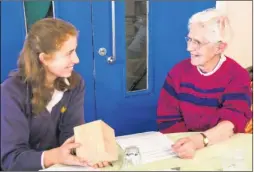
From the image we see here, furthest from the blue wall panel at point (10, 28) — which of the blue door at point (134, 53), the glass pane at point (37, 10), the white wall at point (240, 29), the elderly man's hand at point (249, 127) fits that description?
the white wall at point (240, 29)

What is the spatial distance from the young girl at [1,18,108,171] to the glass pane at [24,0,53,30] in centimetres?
30

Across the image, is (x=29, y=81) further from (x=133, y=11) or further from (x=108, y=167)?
(x=133, y=11)

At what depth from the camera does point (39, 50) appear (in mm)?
1153

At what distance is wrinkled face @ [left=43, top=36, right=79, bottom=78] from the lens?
3.85ft

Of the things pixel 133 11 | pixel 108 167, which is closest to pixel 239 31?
pixel 133 11

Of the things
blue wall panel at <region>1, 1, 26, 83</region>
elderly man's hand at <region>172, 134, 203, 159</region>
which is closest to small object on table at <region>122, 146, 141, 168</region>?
elderly man's hand at <region>172, 134, 203, 159</region>

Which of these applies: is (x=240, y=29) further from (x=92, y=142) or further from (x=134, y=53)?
(x=92, y=142)

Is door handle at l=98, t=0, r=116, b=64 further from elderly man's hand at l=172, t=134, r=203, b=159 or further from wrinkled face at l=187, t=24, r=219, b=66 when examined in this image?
elderly man's hand at l=172, t=134, r=203, b=159

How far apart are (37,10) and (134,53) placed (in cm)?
58

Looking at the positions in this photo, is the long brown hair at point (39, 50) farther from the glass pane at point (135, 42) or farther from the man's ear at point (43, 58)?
the glass pane at point (135, 42)

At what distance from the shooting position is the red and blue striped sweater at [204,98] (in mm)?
1372

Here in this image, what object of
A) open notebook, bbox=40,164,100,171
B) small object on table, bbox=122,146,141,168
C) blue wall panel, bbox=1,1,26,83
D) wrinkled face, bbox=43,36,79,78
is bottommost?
open notebook, bbox=40,164,100,171

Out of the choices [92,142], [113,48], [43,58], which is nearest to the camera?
[92,142]

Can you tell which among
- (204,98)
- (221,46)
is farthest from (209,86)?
(221,46)
